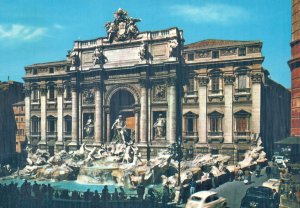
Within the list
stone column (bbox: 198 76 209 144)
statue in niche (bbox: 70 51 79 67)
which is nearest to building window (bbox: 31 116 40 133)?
statue in niche (bbox: 70 51 79 67)

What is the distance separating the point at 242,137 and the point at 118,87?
15.0 m

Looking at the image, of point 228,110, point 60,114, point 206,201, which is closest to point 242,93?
point 228,110

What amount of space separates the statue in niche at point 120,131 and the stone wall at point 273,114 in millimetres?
14889

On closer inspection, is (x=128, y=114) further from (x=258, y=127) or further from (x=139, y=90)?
(x=258, y=127)

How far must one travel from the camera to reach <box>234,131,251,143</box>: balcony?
34.0 m

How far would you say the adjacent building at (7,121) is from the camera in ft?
155

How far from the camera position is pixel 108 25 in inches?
1597

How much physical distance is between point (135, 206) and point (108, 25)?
2565 centimetres

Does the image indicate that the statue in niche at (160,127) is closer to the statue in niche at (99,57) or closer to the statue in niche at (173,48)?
the statue in niche at (173,48)

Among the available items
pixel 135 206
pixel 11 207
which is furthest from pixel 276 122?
pixel 11 207

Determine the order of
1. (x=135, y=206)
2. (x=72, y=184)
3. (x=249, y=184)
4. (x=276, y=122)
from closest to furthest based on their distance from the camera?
(x=135, y=206) → (x=249, y=184) → (x=72, y=184) → (x=276, y=122)

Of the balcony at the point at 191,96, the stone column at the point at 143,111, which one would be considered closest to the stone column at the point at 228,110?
the balcony at the point at 191,96

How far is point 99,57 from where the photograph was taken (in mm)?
40500

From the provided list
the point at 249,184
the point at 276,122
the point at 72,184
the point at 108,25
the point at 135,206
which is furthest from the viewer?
the point at 276,122
